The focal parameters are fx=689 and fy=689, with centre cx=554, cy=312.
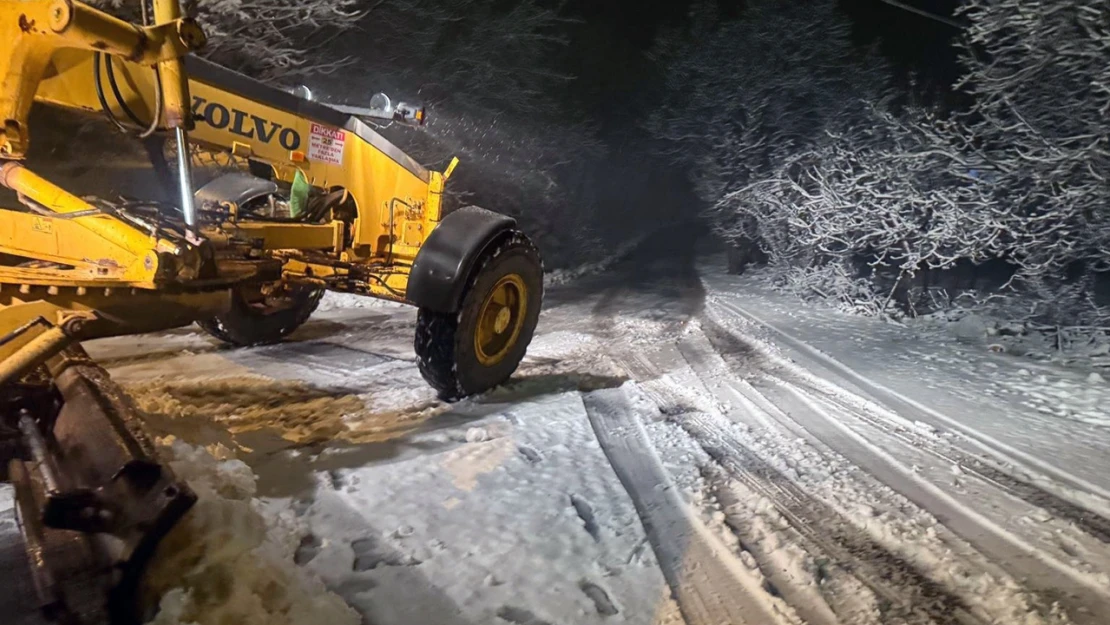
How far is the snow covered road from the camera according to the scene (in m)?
2.95

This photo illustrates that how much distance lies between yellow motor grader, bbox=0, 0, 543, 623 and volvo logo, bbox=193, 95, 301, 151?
0.5 inches

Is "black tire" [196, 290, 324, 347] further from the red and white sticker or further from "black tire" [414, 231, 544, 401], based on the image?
"black tire" [414, 231, 544, 401]

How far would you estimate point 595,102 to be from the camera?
2116cm

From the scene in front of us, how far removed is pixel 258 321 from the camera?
650 centimetres

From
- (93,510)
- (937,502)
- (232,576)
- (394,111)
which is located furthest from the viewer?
(394,111)

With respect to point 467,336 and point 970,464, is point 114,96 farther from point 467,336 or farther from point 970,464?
point 970,464

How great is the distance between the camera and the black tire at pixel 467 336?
483cm

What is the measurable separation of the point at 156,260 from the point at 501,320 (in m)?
2.74

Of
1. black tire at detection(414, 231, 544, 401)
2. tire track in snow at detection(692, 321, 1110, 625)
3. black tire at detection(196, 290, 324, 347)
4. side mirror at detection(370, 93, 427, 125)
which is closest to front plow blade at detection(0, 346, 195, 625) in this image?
black tire at detection(414, 231, 544, 401)

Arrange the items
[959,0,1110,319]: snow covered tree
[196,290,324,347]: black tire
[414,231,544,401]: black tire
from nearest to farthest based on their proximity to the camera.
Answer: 1. [414,231,544,401]: black tire
2. [196,290,324,347]: black tire
3. [959,0,1110,319]: snow covered tree

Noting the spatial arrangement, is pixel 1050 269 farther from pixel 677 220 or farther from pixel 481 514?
pixel 677 220

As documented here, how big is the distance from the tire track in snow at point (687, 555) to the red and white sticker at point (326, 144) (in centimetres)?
305

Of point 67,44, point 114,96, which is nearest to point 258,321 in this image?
point 114,96

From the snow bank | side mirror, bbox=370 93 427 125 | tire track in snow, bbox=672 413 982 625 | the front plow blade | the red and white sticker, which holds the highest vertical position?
side mirror, bbox=370 93 427 125
